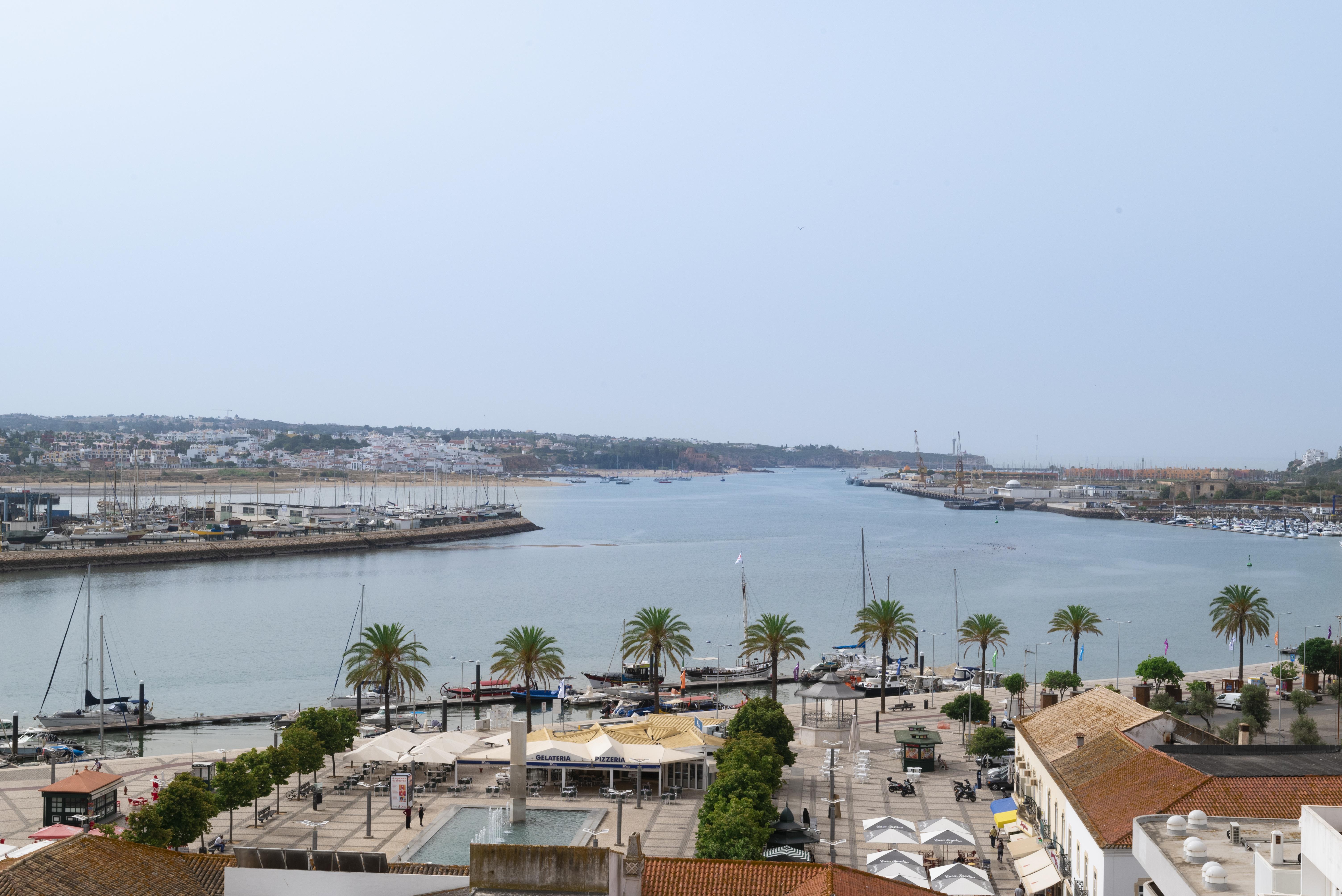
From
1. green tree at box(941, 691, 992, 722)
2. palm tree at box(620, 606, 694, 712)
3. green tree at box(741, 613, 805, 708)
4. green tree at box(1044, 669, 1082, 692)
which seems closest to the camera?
green tree at box(941, 691, 992, 722)

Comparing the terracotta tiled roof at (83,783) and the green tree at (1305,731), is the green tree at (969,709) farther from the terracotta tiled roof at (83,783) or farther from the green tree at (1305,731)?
the terracotta tiled roof at (83,783)

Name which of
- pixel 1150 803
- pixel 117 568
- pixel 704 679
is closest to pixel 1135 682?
pixel 704 679

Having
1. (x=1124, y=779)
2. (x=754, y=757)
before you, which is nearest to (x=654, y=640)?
(x=754, y=757)

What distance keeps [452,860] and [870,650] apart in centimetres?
4046

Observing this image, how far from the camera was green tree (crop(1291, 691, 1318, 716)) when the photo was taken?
105 feet

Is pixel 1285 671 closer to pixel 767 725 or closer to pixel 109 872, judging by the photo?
pixel 767 725

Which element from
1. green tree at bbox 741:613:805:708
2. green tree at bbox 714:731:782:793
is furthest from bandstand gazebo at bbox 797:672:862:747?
green tree at bbox 714:731:782:793

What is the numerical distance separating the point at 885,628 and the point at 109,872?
28145mm

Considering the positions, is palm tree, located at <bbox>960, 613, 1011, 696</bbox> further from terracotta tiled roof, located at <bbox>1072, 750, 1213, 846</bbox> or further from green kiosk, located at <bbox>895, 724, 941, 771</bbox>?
terracotta tiled roof, located at <bbox>1072, 750, 1213, 846</bbox>

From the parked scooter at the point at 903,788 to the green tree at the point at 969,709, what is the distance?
7.44 m

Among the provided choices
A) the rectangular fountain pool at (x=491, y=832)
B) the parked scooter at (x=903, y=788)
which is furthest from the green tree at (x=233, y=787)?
the parked scooter at (x=903, y=788)

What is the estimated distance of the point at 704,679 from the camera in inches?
1815

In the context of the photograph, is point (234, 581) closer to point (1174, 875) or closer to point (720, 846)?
point (720, 846)

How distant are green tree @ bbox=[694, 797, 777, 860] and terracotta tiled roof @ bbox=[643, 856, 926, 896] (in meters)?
3.08
